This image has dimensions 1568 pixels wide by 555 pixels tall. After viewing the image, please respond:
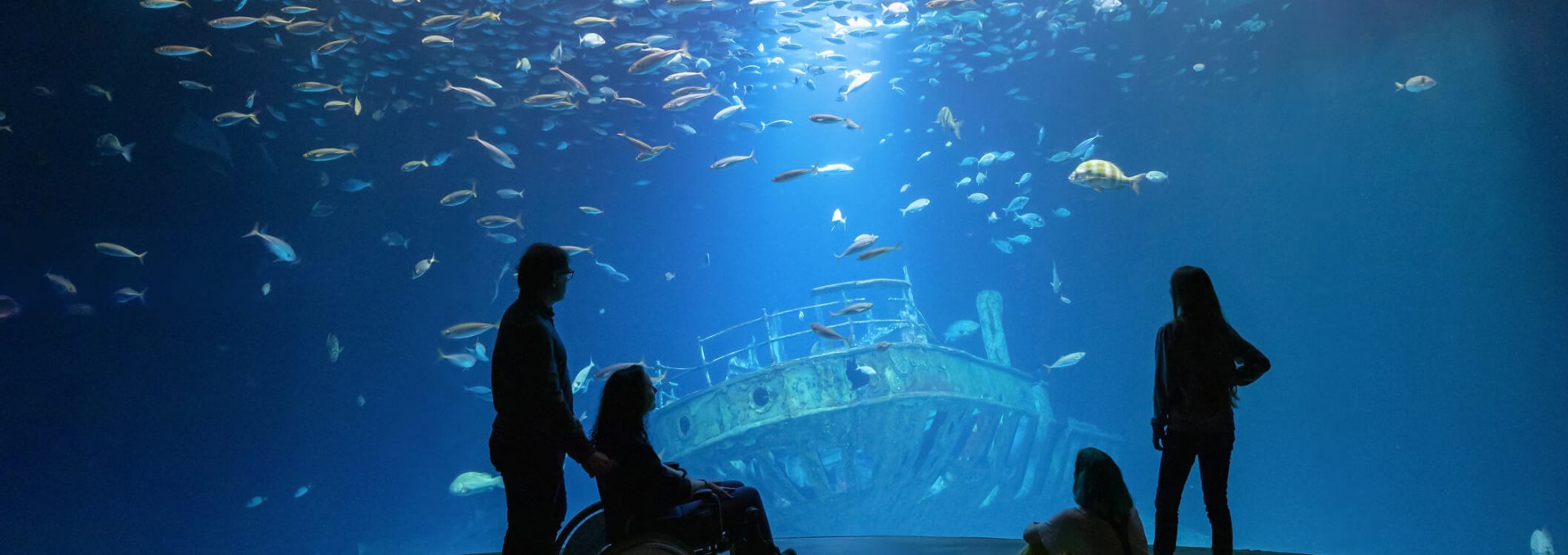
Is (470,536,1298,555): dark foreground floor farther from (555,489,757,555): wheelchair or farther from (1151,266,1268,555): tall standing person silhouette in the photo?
(555,489,757,555): wheelchair

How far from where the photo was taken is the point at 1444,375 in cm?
3678

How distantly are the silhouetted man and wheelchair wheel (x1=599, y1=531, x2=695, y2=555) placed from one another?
0.27 meters

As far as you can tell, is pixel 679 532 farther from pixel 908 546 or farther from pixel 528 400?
pixel 908 546

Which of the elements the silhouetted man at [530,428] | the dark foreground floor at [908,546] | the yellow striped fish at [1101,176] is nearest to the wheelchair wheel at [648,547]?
the silhouetted man at [530,428]

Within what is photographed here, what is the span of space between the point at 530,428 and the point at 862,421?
12287 mm

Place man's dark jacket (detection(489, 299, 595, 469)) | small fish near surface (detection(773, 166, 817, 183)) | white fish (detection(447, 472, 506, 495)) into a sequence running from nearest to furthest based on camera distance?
man's dark jacket (detection(489, 299, 595, 469))
small fish near surface (detection(773, 166, 817, 183))
white fish (detection(447, 472, 506, 495))

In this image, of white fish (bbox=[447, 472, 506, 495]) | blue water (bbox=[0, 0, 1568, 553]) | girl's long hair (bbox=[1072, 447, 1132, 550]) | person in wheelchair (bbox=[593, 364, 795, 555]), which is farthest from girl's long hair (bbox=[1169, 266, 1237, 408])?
blue water (bbox=[0, 0, 1568, 553])

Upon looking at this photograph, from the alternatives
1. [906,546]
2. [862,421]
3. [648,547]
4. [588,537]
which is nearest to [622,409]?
[648,547]

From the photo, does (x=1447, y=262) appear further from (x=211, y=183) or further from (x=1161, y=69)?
(x=211, y=183)

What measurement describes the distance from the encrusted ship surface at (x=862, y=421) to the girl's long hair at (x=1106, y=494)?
28.7 ft

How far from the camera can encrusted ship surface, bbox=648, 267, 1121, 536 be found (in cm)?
1295

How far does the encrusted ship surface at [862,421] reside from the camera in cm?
1295

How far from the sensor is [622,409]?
256 cm

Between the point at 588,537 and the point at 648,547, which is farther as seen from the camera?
the point at 588,537
